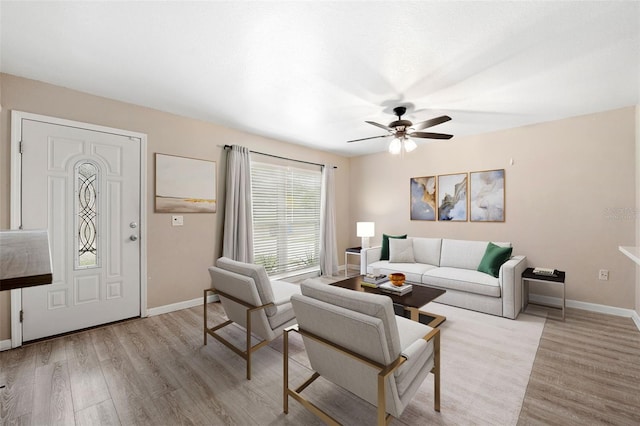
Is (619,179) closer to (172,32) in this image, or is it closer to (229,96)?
(229,96)

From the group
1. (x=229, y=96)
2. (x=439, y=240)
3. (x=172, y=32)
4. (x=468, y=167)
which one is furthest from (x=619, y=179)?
(x=172, y=32)

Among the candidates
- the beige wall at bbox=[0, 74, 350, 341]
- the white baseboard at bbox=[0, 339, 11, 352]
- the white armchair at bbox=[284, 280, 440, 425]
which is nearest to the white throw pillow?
the beige wall at bbox=[0, 74, 350, 341]

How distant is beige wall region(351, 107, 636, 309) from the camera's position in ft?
11.0

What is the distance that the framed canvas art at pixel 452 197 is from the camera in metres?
4.53

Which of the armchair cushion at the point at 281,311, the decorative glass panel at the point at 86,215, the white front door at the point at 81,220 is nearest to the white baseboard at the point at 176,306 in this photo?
the white front door at the point at 81,220

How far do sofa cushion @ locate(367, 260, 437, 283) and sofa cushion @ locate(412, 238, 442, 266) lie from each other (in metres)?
0.14

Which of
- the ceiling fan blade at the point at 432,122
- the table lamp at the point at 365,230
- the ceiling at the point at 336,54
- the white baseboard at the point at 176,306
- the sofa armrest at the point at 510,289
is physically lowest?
the white baseboard at the point at 176,306

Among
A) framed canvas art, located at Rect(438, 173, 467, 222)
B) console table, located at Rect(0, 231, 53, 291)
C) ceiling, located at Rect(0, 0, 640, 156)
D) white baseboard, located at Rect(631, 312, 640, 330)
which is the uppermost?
ceiling, located at Rect(0, 0, 640, 156)

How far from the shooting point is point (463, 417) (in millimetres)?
1729

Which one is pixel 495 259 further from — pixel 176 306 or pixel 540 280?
pixel 176 306

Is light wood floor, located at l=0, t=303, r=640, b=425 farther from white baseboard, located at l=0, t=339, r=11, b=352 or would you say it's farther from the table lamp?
the table lamp

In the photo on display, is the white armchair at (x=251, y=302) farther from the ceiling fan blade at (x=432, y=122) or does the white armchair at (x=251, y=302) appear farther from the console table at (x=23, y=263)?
the ceiling fan blade at (x=432, y=122)

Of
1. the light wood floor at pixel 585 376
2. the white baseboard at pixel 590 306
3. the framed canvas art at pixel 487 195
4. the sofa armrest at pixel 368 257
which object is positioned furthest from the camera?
the sofa armrest at pixel 368 257

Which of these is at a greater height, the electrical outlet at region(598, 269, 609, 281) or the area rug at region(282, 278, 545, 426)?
the electrical outlet at region(598, 269, 609, 281)
